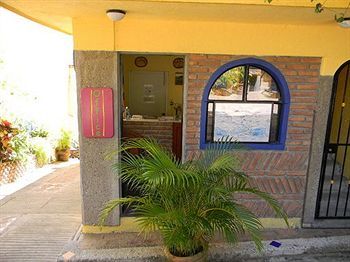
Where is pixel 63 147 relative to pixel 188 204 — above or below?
below

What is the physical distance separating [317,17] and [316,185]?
2.13m

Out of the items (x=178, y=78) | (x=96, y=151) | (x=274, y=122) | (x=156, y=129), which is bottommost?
(x=156, y=129)

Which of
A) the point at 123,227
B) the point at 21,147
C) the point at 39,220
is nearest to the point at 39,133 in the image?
the point at 21,147

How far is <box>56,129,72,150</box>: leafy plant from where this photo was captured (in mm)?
7871

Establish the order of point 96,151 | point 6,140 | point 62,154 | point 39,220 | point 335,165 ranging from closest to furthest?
point 96,151 < point 39,220 < point 335,165 < point 6,140 < point 62,154

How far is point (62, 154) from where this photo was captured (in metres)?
7.88

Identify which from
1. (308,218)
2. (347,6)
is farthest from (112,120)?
(308,218)

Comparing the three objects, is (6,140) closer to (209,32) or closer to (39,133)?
(39,133)

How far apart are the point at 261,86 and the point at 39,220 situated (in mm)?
3519

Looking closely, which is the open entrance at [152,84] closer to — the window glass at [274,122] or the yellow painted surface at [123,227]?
the window glass at [274,122]

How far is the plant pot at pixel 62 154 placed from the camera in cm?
786

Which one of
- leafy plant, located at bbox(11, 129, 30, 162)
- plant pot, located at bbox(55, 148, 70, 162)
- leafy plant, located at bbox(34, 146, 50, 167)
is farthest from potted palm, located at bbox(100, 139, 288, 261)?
plant pot, located at bbox(55, 148, 70, 162)

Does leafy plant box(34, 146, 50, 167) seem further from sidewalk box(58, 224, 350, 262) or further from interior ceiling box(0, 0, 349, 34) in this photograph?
interior ceiling box(0, 0, 349, 34)

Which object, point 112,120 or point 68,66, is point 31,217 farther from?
point 68,66
